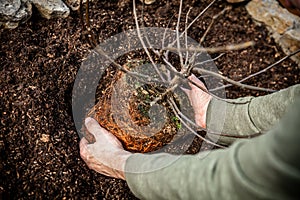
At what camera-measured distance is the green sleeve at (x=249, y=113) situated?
38.7 inches

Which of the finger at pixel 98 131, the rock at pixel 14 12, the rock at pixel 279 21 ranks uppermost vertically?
the rock at pixel 14 12

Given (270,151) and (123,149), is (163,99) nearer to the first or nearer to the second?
(123,149)

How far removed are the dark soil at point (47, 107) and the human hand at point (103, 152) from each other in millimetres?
42

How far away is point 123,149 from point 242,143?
1.71 ft

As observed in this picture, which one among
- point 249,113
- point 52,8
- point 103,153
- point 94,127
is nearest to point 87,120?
point 94,127

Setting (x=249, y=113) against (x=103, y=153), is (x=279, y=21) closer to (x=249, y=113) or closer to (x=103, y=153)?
(x=249, y=113)

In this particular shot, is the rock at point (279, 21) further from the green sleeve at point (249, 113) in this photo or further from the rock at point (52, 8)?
the rock at point (52, 8)

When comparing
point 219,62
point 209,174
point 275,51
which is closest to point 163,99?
point 219,62

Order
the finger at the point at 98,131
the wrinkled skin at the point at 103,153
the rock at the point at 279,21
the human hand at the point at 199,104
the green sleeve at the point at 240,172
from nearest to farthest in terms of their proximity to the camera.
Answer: the green sleeve at the point at 240,172, the wrinkled skin at the point at 103,153, the finger at the point at 98,131, the human hand at the point at 199,104, the rock at the point at 279,21

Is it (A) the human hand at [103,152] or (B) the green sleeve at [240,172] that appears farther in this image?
(A) the human hand at [103,152]

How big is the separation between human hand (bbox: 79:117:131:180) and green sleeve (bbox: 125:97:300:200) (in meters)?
0.19

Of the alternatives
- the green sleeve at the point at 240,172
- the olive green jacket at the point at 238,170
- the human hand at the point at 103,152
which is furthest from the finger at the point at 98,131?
the green sleeve at the point at 240,172

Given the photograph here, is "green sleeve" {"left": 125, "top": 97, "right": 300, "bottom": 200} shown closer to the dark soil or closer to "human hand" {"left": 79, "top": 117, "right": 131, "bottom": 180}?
"human hand" {"left": 79, "top": 117, "right": 131, "bottom": 180}

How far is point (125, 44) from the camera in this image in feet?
3.92
